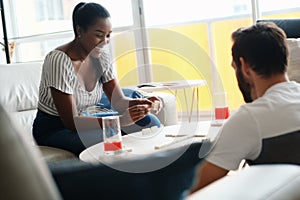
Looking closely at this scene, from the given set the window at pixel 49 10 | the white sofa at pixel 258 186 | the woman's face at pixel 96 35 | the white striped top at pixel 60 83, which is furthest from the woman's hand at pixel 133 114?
the window at pixel 49 10

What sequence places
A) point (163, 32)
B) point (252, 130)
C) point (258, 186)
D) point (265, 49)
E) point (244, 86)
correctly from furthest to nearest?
point (163, 32), point (244, 86), point (265, 49), point (252, 130), point (258, 186)

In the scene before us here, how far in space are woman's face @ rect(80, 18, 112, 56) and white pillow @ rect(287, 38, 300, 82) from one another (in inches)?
42.5

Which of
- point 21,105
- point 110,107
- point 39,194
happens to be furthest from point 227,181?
point 21,105

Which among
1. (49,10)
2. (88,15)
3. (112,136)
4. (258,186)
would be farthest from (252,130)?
(49,10)

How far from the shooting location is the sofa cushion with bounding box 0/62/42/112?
116 inches

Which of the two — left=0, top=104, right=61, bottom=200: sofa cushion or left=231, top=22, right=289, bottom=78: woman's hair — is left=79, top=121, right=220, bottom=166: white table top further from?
left=0, top=104, right=61, bottom=200: sofa cushion

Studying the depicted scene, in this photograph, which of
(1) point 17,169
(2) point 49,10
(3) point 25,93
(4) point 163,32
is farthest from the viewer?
(2) point 49,10

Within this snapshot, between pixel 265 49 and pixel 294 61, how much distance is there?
4.36ft

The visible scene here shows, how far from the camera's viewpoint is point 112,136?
201cm

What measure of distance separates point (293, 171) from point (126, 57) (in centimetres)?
425

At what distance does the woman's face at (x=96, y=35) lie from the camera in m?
2.48

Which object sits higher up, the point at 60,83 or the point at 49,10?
the point at 49,10

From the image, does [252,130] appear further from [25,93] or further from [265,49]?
[25,93]

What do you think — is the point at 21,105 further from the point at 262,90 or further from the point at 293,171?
the point at 293,171
